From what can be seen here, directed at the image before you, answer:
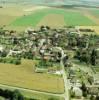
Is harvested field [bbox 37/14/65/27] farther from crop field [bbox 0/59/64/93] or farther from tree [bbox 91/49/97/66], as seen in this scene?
crop field [bbox 0/59/64/93]

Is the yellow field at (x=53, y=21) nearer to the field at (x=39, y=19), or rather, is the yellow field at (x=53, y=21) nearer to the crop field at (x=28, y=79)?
the field at (x=39, y=19)

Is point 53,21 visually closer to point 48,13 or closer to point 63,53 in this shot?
point 48,13

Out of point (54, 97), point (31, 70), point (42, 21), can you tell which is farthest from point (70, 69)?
point (42, 21)

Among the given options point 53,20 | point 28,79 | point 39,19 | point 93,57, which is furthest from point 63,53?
point 39,19

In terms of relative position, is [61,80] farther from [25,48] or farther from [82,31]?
[82,31]

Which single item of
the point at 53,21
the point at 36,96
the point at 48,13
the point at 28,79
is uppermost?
the point at 28,79

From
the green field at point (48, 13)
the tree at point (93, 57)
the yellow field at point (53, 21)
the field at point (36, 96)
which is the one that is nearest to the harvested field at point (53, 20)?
the yellow field at point (53, 21)

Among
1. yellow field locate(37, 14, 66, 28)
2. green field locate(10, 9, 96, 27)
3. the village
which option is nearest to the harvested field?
yellow field locate(37, 14, 66, 28)
